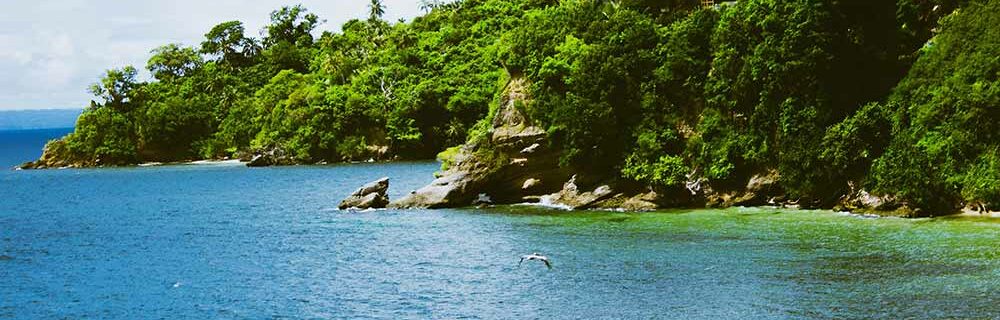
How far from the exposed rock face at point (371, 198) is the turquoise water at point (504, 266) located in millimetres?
1596

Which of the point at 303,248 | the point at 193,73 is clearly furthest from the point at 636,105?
the point at 193,73

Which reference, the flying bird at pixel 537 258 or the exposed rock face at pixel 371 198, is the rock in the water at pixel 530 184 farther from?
the flying bird at pixel 537 258

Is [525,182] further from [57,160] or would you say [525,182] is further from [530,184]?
[57,160]

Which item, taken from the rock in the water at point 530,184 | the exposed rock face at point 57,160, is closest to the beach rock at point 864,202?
the rock in the water at point 530,184

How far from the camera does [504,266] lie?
40.4 meters

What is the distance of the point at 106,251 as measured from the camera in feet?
167

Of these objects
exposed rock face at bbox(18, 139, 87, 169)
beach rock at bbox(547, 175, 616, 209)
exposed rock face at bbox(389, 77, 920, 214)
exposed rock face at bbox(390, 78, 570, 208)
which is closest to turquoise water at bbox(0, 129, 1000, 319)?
exposed rock face at bbox(389, 77, 920, 214)

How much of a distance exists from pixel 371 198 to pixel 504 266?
83.8 ft

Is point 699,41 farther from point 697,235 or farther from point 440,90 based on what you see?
point 440,90

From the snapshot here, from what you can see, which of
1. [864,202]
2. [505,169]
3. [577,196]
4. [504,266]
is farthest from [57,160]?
[864,202]

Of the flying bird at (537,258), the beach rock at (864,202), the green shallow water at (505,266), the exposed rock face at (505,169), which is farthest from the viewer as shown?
the exposed rock face at (505,169)

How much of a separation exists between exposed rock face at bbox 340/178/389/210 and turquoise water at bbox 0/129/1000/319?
5.24 ft

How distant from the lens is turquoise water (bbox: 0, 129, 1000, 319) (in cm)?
3206

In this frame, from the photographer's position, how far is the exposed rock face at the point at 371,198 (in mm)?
64562
